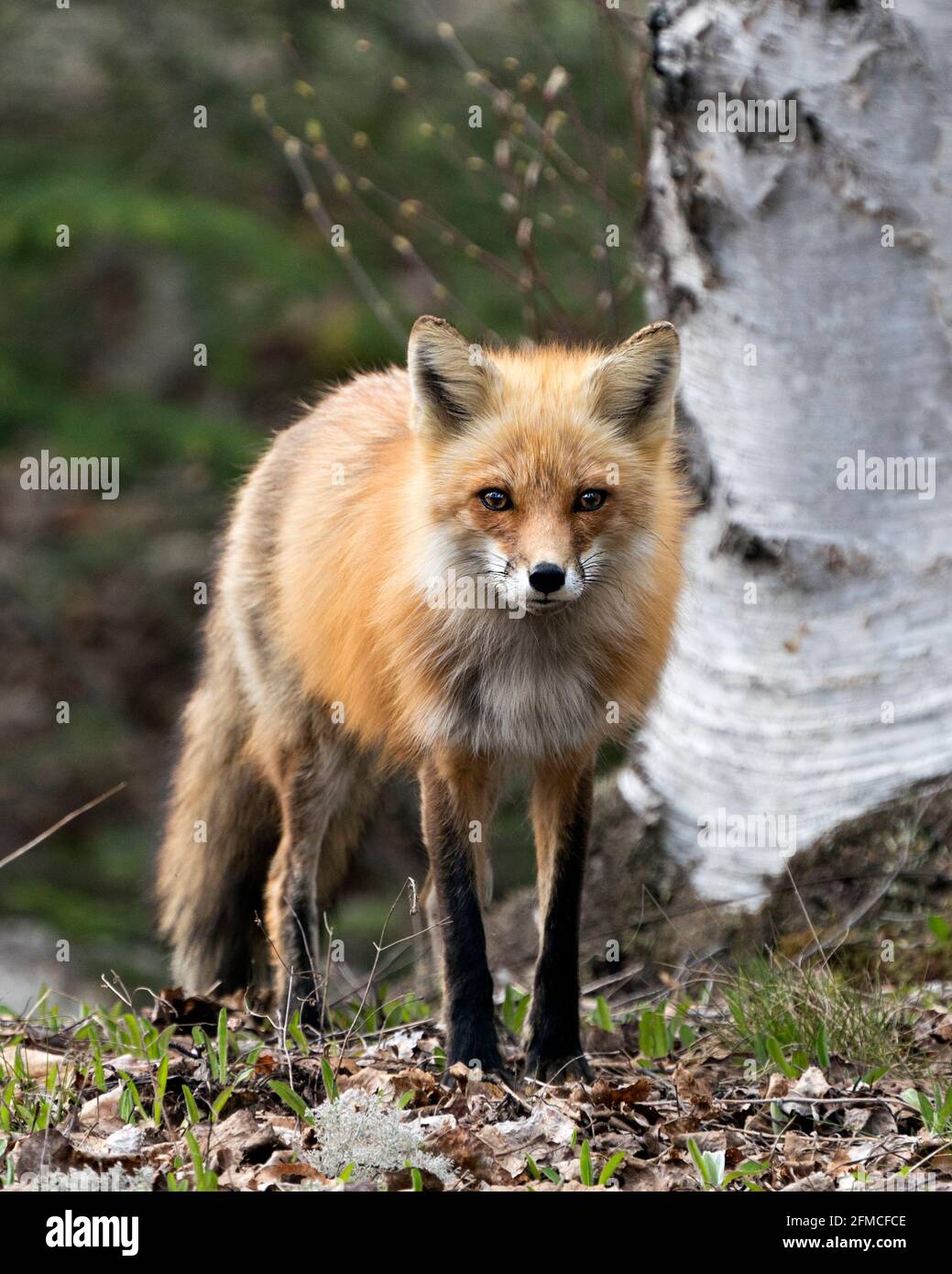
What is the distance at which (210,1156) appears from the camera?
130 inches

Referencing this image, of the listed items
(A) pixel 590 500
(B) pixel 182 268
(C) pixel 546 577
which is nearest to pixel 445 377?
(A) pixel 590 500

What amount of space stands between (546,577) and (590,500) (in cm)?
43

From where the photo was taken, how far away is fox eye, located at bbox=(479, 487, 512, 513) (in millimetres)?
3777

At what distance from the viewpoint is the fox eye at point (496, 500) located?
3.78 m

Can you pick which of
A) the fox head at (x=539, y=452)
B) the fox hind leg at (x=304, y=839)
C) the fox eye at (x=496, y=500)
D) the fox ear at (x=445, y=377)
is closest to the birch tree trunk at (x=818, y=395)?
the fox head at (x=539, y=452)

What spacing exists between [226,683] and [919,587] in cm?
272

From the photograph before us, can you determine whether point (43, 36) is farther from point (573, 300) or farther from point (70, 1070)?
point (70, 1070)

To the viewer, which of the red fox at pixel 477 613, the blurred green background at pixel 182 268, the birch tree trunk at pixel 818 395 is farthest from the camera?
the blurred green background at pixel 182 268

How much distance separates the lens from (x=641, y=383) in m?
4.09

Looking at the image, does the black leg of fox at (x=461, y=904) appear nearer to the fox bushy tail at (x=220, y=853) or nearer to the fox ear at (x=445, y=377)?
the fox ear at (x=445, y=377)

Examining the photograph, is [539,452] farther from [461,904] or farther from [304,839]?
[304,839]

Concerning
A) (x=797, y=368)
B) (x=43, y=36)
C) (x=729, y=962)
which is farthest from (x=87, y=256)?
(x=729, y=962)

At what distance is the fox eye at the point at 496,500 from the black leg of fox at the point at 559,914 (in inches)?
37.9

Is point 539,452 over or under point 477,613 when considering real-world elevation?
over
